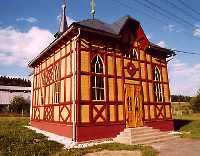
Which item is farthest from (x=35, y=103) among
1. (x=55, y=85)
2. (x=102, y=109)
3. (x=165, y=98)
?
(x=165, y=98)

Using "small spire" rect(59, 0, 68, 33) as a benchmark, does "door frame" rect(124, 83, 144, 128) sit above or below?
below

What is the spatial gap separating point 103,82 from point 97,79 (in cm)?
48

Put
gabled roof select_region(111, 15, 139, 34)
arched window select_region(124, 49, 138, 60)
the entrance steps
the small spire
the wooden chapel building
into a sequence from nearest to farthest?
the entrance steps → the wooden chapel building → gabled roof select_region(111, 15, 139, 34) → arched window select_region(124, 49, 138, 60) → the small spire

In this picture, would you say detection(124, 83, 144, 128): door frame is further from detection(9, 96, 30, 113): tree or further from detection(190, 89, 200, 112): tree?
detection(9, 96, 30, 113): tree

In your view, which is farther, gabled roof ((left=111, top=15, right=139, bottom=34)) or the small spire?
the small spire

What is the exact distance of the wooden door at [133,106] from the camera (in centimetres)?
1430

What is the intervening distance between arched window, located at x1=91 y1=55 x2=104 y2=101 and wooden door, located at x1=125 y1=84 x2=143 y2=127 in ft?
6.45

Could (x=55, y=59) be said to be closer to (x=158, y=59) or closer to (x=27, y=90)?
(x=158, y=59)

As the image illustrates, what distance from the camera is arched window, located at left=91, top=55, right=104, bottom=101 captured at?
1311cm

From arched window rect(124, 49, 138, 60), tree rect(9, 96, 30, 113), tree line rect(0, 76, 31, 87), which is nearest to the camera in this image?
arched window rect(124, 49, 138, 60)

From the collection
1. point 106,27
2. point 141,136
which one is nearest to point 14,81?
point 106,27

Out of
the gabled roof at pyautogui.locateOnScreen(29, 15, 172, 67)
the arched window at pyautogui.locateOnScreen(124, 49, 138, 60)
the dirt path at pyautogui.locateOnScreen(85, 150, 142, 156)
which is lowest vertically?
the dirt path at pyautogui.locateOnScreen(85, 150, 142, 156)

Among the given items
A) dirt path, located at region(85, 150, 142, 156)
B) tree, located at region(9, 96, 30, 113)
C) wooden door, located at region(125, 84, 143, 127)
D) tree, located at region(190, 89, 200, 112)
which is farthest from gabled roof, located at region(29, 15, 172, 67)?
tree, located at region(9, 96, 30, 113)

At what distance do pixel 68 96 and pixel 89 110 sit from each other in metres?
1.72
